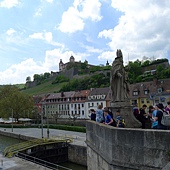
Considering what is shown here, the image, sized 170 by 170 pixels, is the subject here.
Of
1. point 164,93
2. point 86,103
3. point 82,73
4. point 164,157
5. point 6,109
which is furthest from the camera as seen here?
point 82,73

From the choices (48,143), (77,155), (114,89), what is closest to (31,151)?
(48,143)

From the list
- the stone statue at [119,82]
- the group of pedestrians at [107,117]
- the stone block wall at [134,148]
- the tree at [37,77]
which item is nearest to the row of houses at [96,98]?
the group of pedestrians at [107,117]

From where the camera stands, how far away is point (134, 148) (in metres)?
5.89

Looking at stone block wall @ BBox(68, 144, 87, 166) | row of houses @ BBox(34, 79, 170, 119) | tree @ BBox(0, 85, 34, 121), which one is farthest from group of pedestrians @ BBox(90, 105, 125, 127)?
tree @ BBox(0, 85, 34, 121)

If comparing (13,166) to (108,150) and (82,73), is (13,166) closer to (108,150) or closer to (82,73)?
(108,150)

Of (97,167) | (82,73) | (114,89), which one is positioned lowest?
(97,167)

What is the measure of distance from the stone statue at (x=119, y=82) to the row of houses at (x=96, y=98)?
2876 centimetres

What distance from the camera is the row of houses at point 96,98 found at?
5141 centimetres

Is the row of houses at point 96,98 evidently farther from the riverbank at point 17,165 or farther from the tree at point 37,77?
the tree at point 37,77

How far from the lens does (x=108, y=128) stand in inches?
262

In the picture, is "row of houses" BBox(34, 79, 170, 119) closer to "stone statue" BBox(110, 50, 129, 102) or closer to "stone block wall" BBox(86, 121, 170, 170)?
"stone statue" BBox(110, 50, 129, 102)

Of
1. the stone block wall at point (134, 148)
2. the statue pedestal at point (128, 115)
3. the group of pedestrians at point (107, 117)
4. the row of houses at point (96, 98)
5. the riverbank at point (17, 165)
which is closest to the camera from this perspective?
the stone block wall at point (134, 148)

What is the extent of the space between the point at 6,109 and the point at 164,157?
199 ft

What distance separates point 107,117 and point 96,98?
57910 millimetres
